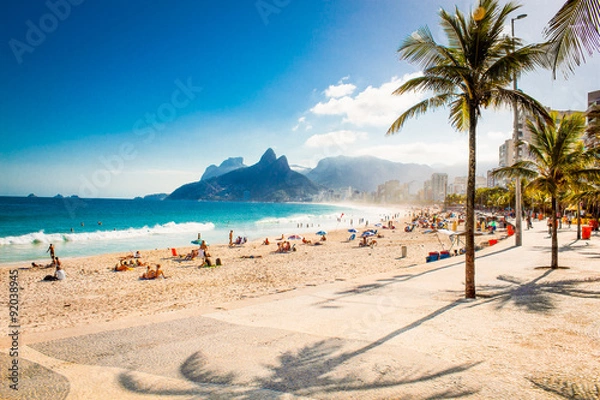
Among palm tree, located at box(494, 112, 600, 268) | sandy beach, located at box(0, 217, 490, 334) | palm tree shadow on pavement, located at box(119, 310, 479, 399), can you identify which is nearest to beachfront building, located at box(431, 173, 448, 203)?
sandy beach, located at box(0, 217, 490, 334)

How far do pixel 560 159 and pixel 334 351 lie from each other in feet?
30.7

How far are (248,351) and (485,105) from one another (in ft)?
23.3

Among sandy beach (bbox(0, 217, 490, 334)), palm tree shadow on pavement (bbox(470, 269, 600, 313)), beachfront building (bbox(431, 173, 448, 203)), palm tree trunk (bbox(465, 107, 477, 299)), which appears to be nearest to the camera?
palm tree shadow on pavement (bbox(470, 269, 600, 313))

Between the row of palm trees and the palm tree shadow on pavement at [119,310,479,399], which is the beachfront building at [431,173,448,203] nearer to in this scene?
the row of palm trees

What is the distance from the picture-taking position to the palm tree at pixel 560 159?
30.7 ft

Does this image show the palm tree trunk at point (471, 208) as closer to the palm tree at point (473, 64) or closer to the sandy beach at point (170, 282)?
the palm tree at point (473, 64)

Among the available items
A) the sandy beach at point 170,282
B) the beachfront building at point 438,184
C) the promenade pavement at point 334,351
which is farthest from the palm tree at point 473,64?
the beachfront building at point 438,184

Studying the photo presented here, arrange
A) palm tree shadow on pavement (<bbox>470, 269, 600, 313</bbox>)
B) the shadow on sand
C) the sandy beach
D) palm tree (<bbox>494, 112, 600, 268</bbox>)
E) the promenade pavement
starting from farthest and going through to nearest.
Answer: the sandy beach, palm tree (<bbox>494, 112, 600, 268</bbox>), palm tree shadow on pavement (<bbox>470, 269, 600, 313</bbox>), the promenade pavement, the shadow on sand

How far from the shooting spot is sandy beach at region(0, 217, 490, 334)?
31.6 feet

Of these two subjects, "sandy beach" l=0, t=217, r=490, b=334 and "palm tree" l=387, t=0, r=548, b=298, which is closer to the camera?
"palm tree" l=387, t=0, r=548, b=298

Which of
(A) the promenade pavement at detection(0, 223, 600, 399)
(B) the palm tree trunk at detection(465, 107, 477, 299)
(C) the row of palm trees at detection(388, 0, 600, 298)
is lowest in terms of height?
(A) the promenade pavement at detection(0, 223, 600, 399)

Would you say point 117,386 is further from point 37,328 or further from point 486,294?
point 486,294

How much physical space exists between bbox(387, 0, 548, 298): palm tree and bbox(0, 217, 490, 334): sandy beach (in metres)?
6.20

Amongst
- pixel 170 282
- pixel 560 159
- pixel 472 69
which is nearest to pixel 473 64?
pixel 472 69
